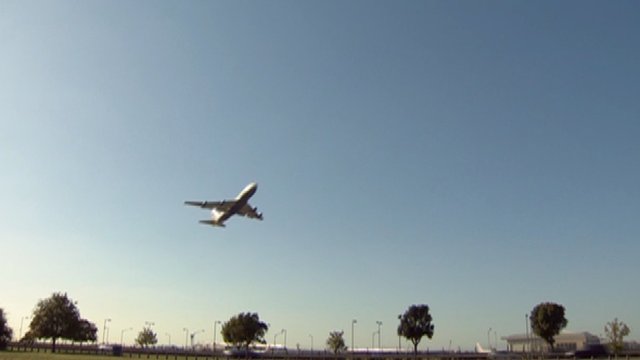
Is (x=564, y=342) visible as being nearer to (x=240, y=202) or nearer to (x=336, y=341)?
(x=336, y=341)

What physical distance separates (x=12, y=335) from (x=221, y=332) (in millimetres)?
48415

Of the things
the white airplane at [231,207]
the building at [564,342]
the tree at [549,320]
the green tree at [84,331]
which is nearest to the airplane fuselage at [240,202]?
the white airplane at [231,207]

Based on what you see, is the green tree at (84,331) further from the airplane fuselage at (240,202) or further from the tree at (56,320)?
the airplane fuselage at (240,202)

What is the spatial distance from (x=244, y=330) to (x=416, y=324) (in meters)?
37.7

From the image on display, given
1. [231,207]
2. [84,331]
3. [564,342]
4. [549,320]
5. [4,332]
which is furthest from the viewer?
[564,342]

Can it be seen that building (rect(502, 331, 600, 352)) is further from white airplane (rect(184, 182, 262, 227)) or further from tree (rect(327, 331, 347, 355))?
white airplane (rect(184, 182, 262, 227))

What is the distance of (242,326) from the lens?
125312mm

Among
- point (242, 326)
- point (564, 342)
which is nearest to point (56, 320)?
point (242, 326)

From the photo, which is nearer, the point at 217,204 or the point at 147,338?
the point at 217,204

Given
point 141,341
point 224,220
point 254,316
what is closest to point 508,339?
point 254,316

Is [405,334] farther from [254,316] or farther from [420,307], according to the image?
[254,316]

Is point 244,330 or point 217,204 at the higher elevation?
point 217,204

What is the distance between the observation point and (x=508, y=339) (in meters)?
171

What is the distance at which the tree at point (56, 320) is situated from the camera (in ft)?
425
